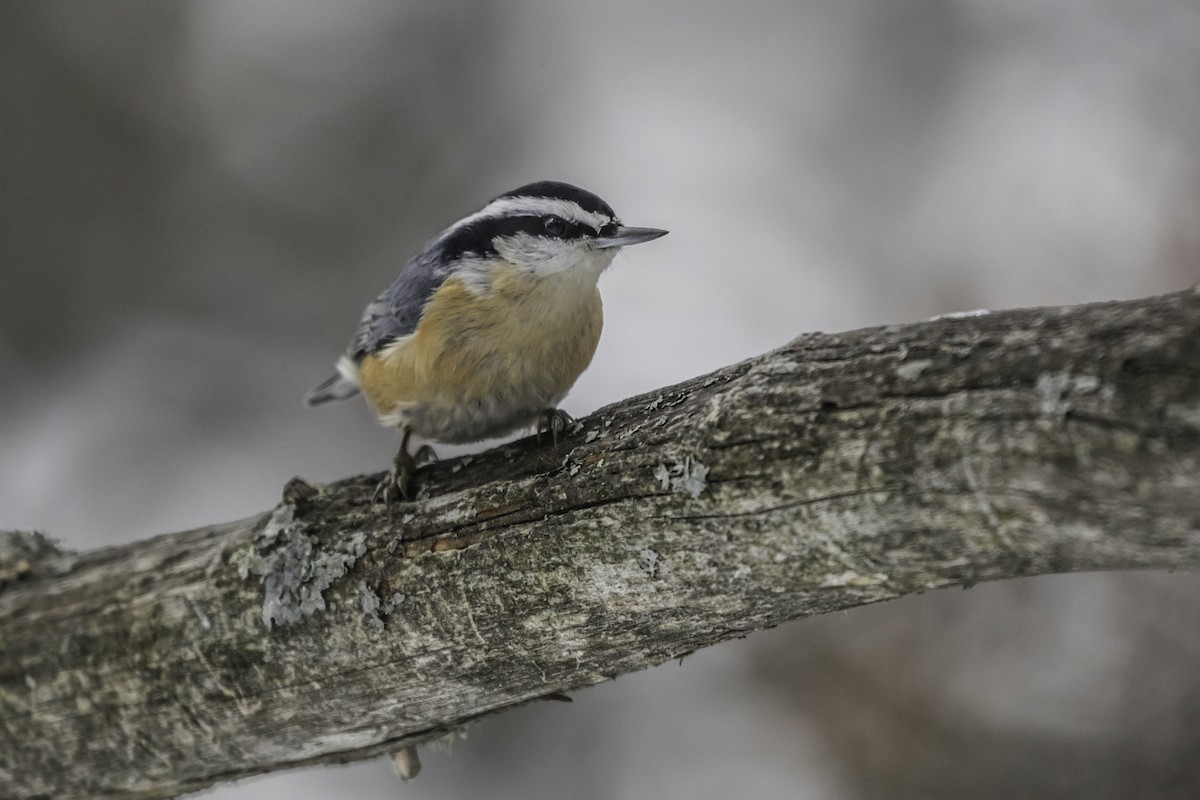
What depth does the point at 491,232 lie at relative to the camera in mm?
2559

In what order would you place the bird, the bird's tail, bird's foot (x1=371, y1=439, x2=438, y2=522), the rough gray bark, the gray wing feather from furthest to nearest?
the bird's tail, the gray wing feather, the bird, bird's foot (x1=371, y1=439, x2=438, y2=522), the rough gray bark

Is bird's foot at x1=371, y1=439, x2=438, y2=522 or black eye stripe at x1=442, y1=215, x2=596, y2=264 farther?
black eye stripe at x1=442, y1=215, x2=596, y2=264

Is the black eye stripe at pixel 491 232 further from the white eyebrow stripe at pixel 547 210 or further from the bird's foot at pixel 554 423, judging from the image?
the bird's foot at pixel 554 423

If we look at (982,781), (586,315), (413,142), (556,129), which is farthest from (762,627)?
(413,142)

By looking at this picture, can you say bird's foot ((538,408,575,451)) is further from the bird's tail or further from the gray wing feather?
the bird's tail

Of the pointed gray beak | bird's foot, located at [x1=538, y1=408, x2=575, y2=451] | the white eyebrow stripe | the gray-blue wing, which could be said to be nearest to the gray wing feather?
the gray-blue wing

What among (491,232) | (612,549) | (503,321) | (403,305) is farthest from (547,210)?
(612,549)

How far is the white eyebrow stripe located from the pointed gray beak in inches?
1.8

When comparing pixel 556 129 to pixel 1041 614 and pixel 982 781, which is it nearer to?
pixel 1041 614

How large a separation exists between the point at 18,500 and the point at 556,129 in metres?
2.98

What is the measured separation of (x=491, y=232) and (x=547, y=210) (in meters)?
0.17

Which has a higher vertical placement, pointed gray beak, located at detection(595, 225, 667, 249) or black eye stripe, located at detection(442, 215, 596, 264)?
black eye stripe, located at detection(442, 215, 596, 264)

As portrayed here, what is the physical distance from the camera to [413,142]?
184 inches

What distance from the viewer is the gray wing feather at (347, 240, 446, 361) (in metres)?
2.57
